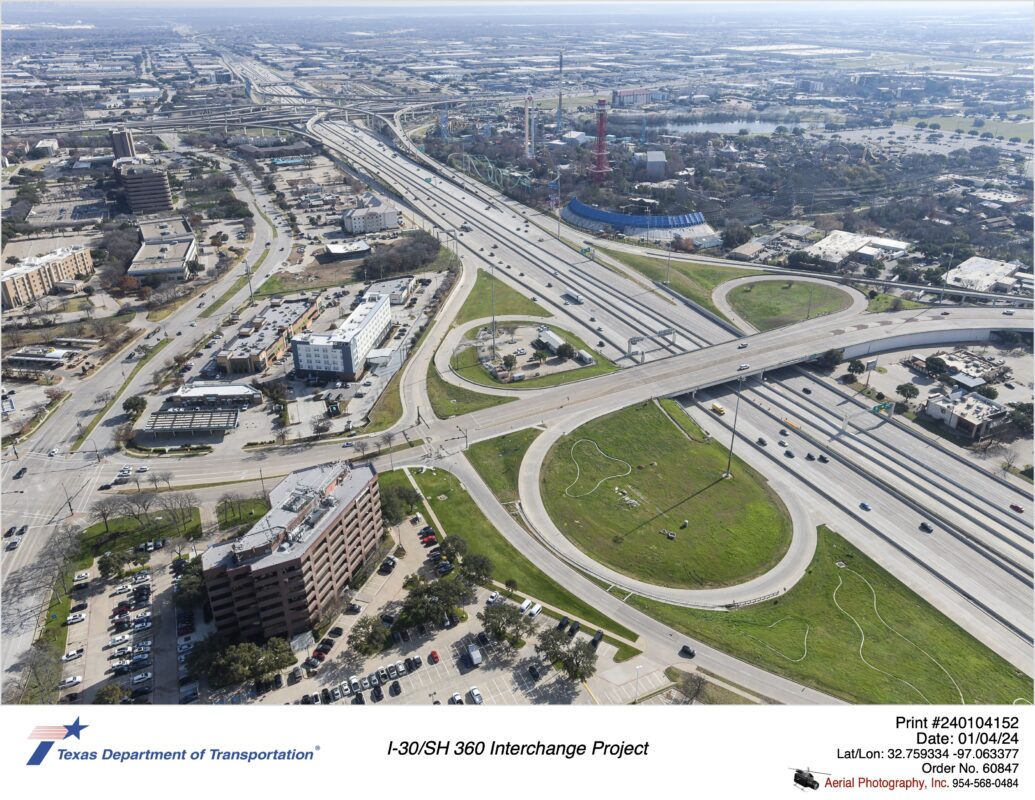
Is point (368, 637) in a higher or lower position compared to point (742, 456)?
higher

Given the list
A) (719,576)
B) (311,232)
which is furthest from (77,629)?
(311,232)

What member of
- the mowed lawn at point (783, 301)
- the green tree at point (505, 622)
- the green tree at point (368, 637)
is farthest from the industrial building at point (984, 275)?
the green tree at point (368, 637)

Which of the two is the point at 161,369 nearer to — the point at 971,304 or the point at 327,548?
the point at 327,548

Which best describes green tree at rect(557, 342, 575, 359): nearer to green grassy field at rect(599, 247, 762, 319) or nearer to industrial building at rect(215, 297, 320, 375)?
green grassy field at rect(599, 247, 762, 319)

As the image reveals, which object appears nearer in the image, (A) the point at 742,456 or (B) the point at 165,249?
(A) the point at 742,456

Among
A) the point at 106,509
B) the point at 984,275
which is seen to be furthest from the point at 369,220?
the point at 984,275
